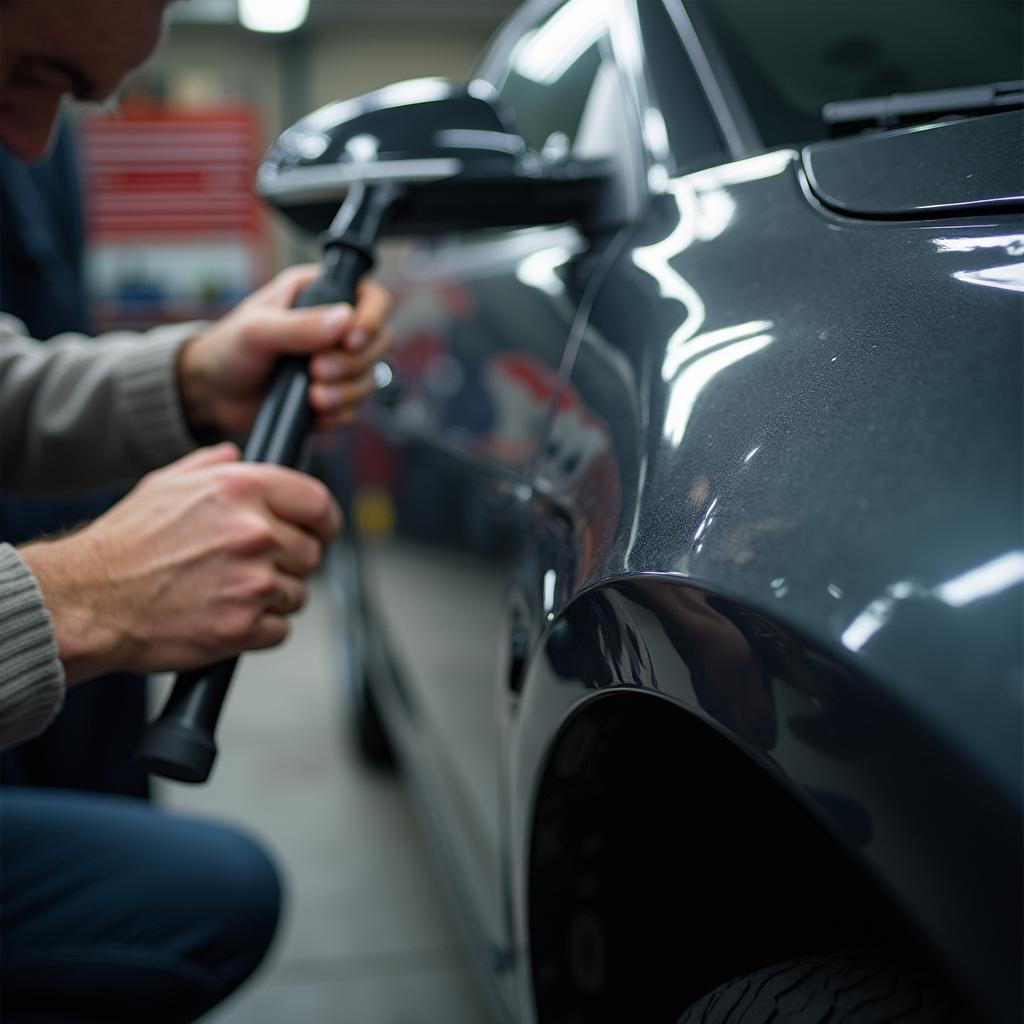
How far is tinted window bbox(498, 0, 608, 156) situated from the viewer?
3.36ft

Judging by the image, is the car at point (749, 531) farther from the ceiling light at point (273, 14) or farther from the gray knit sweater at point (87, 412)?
the ceiling light at point (273, 14)

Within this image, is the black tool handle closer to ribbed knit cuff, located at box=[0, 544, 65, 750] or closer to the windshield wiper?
ribbed knit cuff, located at box=[0, 544, 65, 750]

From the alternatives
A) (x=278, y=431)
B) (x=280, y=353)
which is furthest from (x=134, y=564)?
(x=280, y=353)

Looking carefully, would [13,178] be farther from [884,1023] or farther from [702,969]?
[884,1023]

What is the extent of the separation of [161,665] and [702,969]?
460 mm

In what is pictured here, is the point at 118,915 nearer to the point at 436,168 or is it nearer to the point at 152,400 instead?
the point at 152,400

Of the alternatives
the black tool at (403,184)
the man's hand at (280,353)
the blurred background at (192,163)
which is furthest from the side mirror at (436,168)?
the blurred background at (192,163)

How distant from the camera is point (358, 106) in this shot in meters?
1.01

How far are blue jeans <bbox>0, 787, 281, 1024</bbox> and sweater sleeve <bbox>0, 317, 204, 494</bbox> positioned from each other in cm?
38

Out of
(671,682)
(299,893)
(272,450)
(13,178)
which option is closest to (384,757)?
(299,893)

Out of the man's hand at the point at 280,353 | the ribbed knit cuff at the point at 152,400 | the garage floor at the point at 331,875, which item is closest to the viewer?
the man's hand at the point at 280,353

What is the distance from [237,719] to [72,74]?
204 cm

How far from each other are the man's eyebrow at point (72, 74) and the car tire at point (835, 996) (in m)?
Result: 0.90

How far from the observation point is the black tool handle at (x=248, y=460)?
27.3 inches
